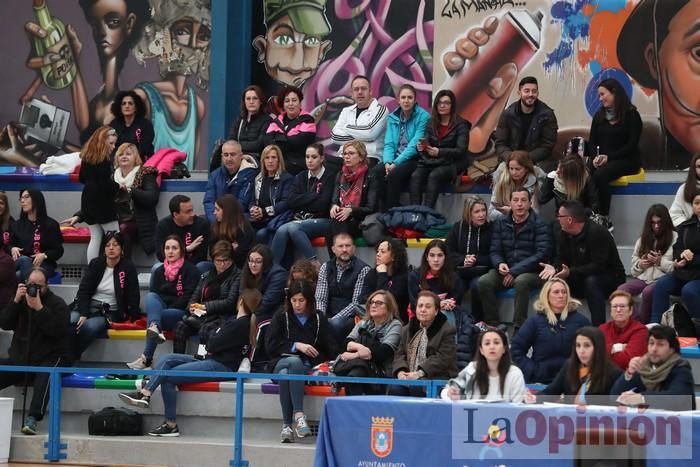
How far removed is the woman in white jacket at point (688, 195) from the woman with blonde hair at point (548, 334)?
1.83m

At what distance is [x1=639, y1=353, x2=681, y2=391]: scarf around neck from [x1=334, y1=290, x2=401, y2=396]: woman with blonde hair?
262 cm

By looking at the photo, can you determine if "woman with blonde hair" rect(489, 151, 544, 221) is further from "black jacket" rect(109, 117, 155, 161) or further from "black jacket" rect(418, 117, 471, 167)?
"black jacket" rect(109, 117, 155, 161)

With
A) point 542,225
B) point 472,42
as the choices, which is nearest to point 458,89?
point 472,42

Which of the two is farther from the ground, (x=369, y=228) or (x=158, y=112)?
(x=158, y=112)

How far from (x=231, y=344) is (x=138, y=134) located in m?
4.54

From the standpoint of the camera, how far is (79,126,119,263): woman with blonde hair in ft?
54.6

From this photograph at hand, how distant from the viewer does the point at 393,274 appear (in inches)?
563

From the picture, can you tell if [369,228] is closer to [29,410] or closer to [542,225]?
[542,225]

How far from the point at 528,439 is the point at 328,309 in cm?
460

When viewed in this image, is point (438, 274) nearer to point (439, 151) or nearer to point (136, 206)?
point (439, 151)

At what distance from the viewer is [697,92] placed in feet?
55.7

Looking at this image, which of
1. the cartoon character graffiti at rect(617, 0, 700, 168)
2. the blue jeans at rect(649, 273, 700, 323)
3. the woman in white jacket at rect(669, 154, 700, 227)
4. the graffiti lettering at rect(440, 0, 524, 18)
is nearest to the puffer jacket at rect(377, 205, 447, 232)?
the woman in white jacket at rect(669, 154, 700, 227)

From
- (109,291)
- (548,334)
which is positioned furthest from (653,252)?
(109,291)

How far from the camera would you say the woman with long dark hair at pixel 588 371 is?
36.6 ft
